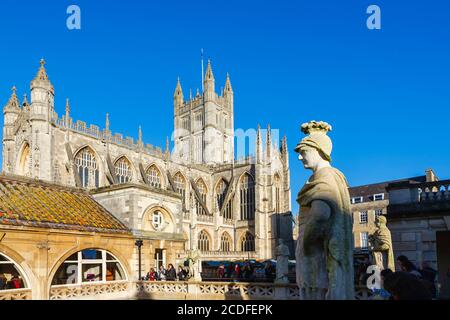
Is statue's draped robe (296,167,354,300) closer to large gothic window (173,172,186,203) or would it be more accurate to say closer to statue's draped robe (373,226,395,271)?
statue's draped robe (373,226,395,271)

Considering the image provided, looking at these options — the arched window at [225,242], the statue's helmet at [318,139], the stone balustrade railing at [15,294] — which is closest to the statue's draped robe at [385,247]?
the statue's helmet at [318,139]

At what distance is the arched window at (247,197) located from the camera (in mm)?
60344

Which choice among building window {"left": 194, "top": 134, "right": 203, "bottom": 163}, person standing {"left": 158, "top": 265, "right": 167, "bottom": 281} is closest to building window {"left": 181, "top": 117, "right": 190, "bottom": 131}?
building window {"left": 194, "top": 134, "right": 203, "bottom": 163}

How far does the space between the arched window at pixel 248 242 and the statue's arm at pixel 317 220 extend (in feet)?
183

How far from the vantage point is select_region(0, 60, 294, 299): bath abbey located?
592 inches

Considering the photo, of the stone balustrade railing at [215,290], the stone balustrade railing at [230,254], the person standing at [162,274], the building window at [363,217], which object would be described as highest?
the building window at [363,217]

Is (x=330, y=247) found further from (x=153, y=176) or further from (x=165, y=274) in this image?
(x=153, y=176)

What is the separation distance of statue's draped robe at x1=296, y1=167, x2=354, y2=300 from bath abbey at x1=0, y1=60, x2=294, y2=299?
39.8ft

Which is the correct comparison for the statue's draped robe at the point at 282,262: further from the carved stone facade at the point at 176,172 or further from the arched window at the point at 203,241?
the arched window at the point at 203,241

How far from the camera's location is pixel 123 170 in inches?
1962

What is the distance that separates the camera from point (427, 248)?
10773mm
